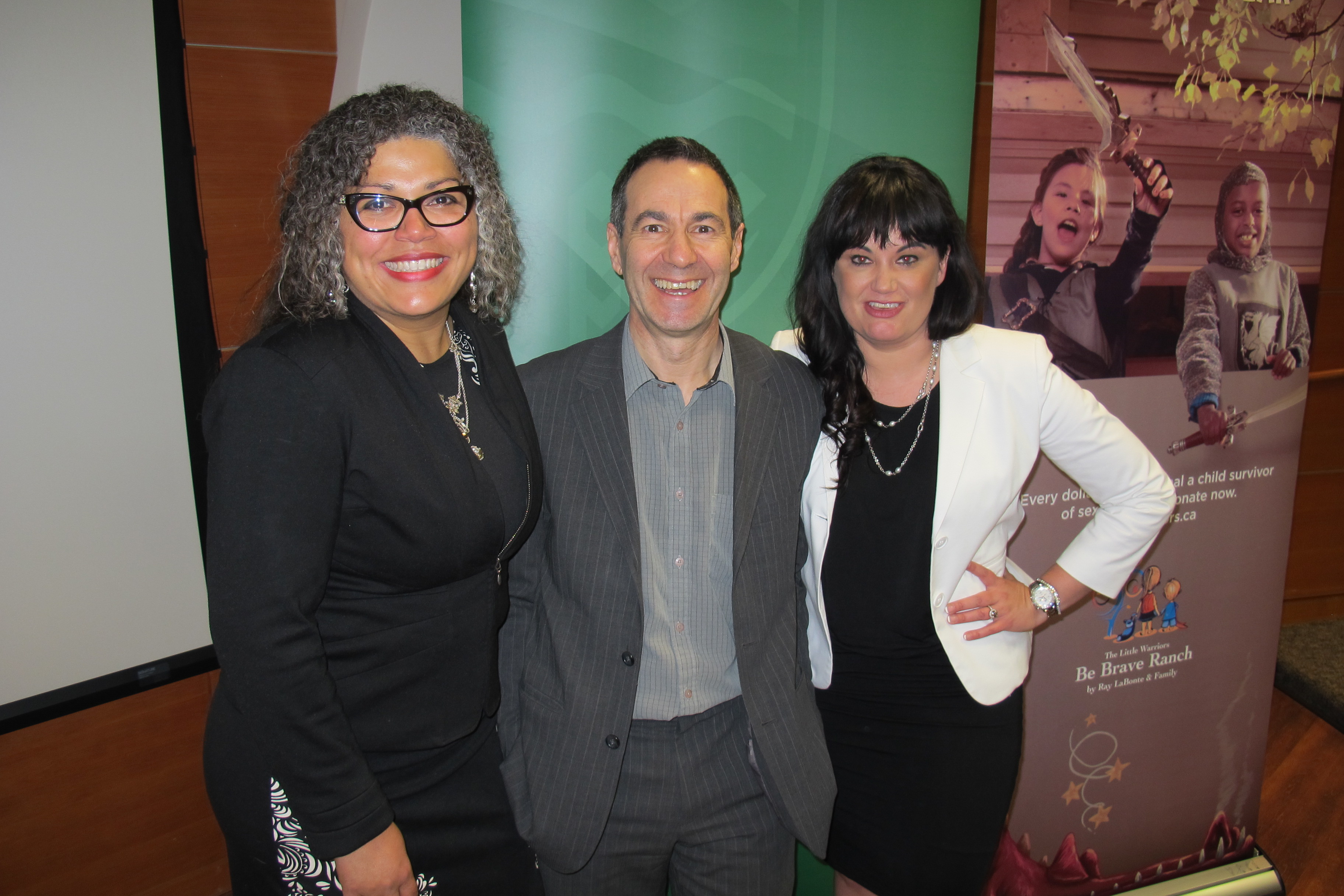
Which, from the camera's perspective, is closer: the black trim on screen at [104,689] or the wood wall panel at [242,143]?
the black trim on screen at [104,689]

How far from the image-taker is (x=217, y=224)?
97.0 inches

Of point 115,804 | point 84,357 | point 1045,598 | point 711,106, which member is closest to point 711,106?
point 711,106

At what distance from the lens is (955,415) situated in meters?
1.74

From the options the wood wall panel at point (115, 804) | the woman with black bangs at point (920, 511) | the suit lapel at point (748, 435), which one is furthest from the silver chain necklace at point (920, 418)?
the wood wall panel at point (115, 804)

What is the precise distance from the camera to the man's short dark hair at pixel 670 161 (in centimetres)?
166

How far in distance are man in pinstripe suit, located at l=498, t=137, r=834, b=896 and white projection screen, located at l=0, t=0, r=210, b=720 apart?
152cm

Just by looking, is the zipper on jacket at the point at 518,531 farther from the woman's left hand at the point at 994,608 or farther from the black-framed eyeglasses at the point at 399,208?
the woman's left hand at the point at 994,608

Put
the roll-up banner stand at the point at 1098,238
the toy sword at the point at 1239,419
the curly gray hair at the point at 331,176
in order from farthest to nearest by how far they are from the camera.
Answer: the toy sword at the point at 1239,419 → the roll-up banner stand at the point at 1098,238 → the curly gray hair at the point at 331,176

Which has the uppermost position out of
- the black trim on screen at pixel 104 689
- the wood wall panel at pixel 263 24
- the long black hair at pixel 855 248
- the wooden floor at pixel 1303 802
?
the wood wall panel at pixel 263 24

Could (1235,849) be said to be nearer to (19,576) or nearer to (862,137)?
(862,137)

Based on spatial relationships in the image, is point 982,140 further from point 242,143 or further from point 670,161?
point 242,143

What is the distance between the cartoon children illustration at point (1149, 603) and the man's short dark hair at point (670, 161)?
5.97 feet

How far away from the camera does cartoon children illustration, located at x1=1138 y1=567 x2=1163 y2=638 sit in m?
2.45

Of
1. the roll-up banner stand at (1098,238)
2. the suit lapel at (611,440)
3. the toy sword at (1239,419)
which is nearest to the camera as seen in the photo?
the suit lapel at (611,440)
